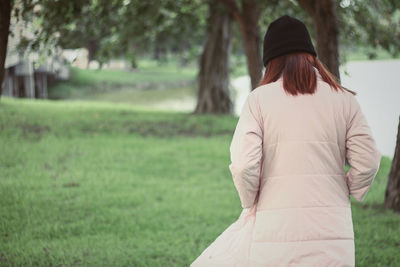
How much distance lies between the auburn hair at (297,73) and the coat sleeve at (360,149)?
0.55 ft

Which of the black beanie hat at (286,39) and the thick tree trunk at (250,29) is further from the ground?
the thick tree trunk at (250,29)

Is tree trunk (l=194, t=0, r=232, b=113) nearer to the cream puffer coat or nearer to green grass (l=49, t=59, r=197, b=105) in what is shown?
green grass (l=49, t=59, r=197, b=105)

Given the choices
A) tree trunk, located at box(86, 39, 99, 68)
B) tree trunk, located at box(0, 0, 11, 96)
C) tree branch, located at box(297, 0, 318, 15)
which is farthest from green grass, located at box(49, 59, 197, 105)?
tree trunk, located at box(0, 0, 11, 96)

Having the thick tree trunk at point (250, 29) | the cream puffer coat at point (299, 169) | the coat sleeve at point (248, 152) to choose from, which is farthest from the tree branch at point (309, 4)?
the coat sleeve at point (248, 152)

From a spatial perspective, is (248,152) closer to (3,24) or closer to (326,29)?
(3,24)

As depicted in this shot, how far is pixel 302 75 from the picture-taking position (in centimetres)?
247

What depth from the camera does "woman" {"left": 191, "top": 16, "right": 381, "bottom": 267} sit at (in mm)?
2426

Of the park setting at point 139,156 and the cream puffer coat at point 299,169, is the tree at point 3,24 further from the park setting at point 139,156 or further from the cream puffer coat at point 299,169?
the cream puffer coat at point 299,169

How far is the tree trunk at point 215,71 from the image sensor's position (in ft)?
62.9

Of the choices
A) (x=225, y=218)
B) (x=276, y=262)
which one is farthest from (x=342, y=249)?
(x=225, y=218)

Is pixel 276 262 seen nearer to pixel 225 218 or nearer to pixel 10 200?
pixel 225 218

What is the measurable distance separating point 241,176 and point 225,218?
14.1 feet

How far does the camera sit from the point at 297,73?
2.48 metres

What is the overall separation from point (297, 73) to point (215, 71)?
17.0 meters
